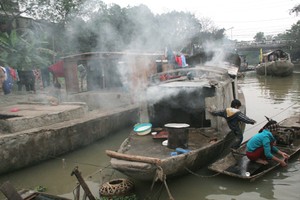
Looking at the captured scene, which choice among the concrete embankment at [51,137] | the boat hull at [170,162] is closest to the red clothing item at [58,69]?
the concrete embankment at [51,137]

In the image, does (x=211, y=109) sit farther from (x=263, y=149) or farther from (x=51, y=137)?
(x=51, y=137)

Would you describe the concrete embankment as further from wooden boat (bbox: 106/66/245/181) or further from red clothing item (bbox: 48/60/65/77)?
red clothing item (bbox: 48/60/65/77)

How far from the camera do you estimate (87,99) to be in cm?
1320

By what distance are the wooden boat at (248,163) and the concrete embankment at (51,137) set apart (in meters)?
4.34

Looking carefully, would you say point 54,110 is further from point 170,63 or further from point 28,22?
point 28,22

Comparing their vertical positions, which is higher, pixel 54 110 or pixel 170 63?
pixel 170 63

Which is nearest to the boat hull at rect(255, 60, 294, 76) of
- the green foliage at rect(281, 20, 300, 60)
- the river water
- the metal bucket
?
the green foliage at rect(281, 20, 300, 60)

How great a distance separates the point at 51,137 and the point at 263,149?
5.55 meters

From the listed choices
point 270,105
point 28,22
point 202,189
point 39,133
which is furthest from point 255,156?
point 28,22

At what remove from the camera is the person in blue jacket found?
246 inches

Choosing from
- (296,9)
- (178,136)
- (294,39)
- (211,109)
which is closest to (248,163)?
(211,109)

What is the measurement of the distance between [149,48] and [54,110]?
772 cm

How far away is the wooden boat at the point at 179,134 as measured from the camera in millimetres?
5504

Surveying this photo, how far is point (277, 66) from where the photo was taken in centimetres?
2888
